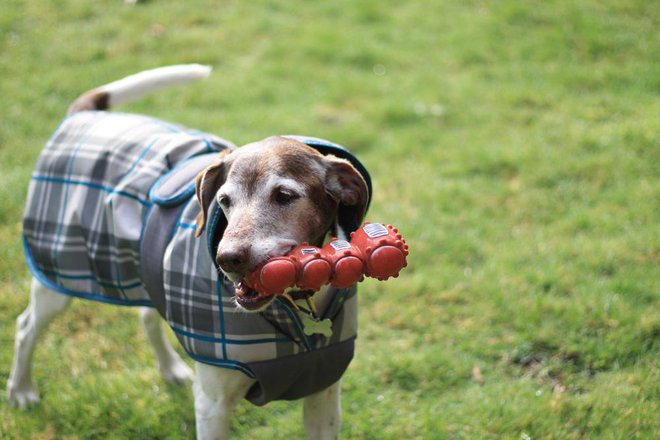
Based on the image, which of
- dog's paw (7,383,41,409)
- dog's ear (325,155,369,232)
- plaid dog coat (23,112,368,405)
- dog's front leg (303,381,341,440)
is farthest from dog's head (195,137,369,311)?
dog's paw (7,383,41,409)

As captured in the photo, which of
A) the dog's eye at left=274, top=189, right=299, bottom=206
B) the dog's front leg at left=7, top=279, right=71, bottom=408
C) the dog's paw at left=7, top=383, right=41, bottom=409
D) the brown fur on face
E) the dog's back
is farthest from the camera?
the dog's paw at left=7, top=383, right=41, bottom=409

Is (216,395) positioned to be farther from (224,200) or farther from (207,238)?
(224,200)

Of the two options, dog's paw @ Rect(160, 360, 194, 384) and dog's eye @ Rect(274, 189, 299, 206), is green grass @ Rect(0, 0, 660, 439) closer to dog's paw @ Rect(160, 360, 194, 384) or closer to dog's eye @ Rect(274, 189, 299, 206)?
dog's paw @ Rect(160, 360, 194, 384)

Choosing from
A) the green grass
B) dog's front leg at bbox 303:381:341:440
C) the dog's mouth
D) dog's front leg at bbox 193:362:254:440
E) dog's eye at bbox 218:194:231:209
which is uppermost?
dog's eye at bbox 218:194:231:209

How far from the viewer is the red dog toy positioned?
89.5 inches

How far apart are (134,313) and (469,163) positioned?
9.60ft

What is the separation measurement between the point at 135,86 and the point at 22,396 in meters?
1.74

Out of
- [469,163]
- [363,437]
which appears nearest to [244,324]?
[363,437]

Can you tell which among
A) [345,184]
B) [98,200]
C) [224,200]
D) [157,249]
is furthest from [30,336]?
[345,184]

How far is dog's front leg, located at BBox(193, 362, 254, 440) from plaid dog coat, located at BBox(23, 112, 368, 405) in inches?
2.6

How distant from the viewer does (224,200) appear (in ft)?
8.52

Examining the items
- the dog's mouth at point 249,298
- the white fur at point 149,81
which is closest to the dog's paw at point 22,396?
the white fur at point 149,81

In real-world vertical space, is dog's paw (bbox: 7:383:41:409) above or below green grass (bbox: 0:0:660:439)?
below

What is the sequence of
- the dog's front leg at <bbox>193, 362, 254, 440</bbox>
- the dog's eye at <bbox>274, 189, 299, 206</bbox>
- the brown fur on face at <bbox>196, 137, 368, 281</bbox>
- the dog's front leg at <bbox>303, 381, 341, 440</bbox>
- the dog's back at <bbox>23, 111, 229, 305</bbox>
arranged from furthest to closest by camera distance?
1. the dog's back at <bbox>23, 111, 229, 305</bbox>
2. the dog's front leg at <bbox>303, 381, 341, 440</bbox>
3. the dog's front leg at <bbox>193, 362, 254, 440</bbox>
4. the dog's eye at <bbox>274, 189, 299, 206</bbox>
5. the brown fur on face at <bbox>196, 137, 368, 281</bbox>
